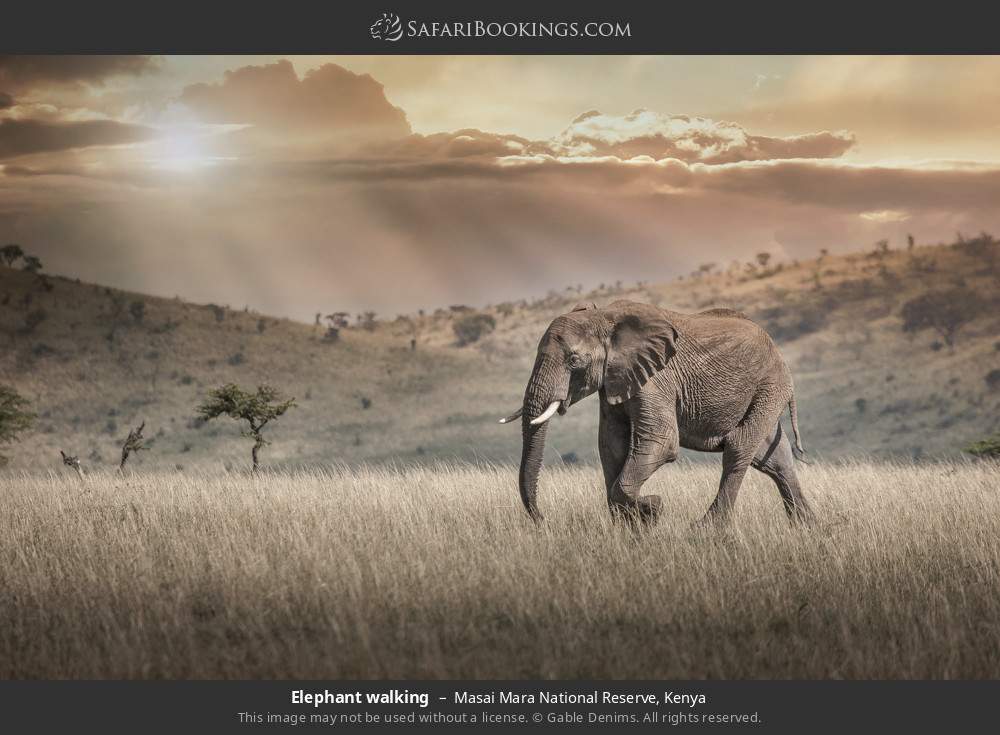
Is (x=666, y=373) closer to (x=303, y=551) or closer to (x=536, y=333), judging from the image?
(x=303, y=551)

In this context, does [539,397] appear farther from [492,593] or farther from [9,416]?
[9,416]

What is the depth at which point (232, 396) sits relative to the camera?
25.5 metres

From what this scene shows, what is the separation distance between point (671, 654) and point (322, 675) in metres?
2.59

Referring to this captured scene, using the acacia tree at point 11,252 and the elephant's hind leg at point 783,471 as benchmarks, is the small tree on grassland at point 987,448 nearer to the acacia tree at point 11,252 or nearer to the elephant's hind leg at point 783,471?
the elephant's hind leg at point 783,471

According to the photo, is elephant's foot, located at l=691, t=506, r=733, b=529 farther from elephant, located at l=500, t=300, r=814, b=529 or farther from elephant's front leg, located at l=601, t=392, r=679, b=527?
elephant's front leg, located at l=601, t=392, r=679, b=527

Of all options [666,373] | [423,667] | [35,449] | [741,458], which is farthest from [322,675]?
[35,449]

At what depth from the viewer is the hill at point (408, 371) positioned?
186ft

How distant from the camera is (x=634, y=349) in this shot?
39.8ft

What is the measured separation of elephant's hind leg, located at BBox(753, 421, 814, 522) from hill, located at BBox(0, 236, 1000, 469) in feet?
124

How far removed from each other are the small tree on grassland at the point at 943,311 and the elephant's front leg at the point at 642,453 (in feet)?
190

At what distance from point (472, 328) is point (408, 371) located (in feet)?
35.8

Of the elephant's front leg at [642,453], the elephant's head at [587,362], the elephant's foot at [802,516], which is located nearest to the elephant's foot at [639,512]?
the elephant's front leg at [642,453]

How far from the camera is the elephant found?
1180 centimetres

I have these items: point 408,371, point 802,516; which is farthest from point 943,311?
point 802,516
